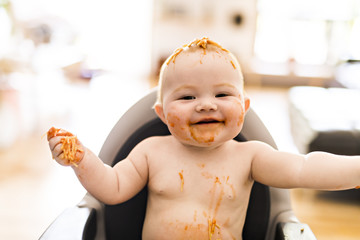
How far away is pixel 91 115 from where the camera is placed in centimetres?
326

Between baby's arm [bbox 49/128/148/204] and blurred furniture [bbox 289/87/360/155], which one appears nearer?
baby's arm [bbox 49/128/148/204]

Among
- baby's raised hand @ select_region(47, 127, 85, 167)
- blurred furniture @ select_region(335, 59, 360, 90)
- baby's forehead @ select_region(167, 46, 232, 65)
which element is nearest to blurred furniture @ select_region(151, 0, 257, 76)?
blurred furniture @ select_region(335, 59, 360, 90)

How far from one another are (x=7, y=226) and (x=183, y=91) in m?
1.32

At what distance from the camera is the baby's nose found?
0.67m

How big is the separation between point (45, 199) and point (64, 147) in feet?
4.58

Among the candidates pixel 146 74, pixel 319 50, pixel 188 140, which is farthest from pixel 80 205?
pixel 319 50

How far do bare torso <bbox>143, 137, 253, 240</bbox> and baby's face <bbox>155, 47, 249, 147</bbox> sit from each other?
0.07m

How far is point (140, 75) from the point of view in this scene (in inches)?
209

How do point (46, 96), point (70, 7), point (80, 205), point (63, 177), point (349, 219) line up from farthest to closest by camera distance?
point (70, 7) → point (46, 96) → point (63, 177) → point (349, 219) → point (80, 205)

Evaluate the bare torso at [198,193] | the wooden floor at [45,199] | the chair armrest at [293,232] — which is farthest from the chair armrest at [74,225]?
the wooden floor at [45,199]

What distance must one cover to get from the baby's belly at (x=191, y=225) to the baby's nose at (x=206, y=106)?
0.63 ft

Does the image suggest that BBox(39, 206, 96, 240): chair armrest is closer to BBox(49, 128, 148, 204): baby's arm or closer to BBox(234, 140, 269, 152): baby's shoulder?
BBox(49, 128, 148, 204): baby's arm

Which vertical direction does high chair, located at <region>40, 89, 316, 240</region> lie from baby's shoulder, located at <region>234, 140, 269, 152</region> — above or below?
below

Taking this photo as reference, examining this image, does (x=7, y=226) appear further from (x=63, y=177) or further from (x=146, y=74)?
(x=146, y=74)
